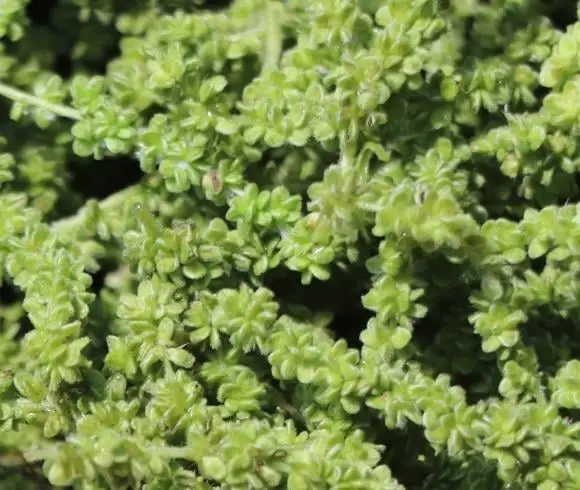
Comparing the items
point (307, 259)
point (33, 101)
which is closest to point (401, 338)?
point (307, 259)

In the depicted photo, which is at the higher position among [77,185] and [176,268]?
[176,268]

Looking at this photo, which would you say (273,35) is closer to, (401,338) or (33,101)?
(33,101)

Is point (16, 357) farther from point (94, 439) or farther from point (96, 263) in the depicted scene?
point (94, 439)

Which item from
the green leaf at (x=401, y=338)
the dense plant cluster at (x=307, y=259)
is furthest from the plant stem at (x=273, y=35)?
the green leaf at (x=401, y=338)

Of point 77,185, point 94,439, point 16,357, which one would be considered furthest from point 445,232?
point 77,185

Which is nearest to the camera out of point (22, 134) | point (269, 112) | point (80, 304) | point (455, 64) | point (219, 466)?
point (219, 466)

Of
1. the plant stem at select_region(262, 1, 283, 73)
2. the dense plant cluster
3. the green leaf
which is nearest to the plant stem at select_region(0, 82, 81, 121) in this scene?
the dense plant cluster

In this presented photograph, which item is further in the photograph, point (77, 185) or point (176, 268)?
point (77, 185)

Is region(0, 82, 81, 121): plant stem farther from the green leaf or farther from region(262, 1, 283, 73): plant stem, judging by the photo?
the green leaf

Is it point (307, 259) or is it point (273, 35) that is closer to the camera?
point (307, 259)
